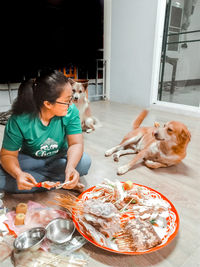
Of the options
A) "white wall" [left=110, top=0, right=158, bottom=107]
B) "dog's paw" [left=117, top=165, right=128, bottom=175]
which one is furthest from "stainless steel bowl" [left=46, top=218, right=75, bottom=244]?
"white wall" [left=110, top=0, right=158, bottom=107]

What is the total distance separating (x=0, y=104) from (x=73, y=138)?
3344 mm

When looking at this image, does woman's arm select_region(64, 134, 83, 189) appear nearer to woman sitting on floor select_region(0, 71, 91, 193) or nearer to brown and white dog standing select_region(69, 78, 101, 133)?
woman sitting on floor select_region(0, 71, 91, 193)

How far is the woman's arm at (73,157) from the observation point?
4.05 feet

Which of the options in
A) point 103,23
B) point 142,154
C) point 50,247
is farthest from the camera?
point 103,23

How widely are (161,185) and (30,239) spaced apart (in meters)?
1.13

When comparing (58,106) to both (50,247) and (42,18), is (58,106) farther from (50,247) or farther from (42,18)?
(42,18)

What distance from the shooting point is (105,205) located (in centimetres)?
108

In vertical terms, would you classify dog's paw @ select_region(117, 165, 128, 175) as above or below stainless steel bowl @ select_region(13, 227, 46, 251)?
below

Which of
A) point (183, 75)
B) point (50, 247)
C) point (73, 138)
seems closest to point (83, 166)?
point (73, 138)

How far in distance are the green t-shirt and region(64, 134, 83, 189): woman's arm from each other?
0.05m

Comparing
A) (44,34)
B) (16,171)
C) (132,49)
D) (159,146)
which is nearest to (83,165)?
Answer: (16,171)

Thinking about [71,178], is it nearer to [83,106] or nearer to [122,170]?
[122,170]

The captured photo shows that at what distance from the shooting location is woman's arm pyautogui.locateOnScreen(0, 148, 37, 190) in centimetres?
116

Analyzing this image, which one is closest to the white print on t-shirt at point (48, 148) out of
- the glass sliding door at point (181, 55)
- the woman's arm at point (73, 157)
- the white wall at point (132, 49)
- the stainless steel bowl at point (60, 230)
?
the woman's arm at point (73, 157)
